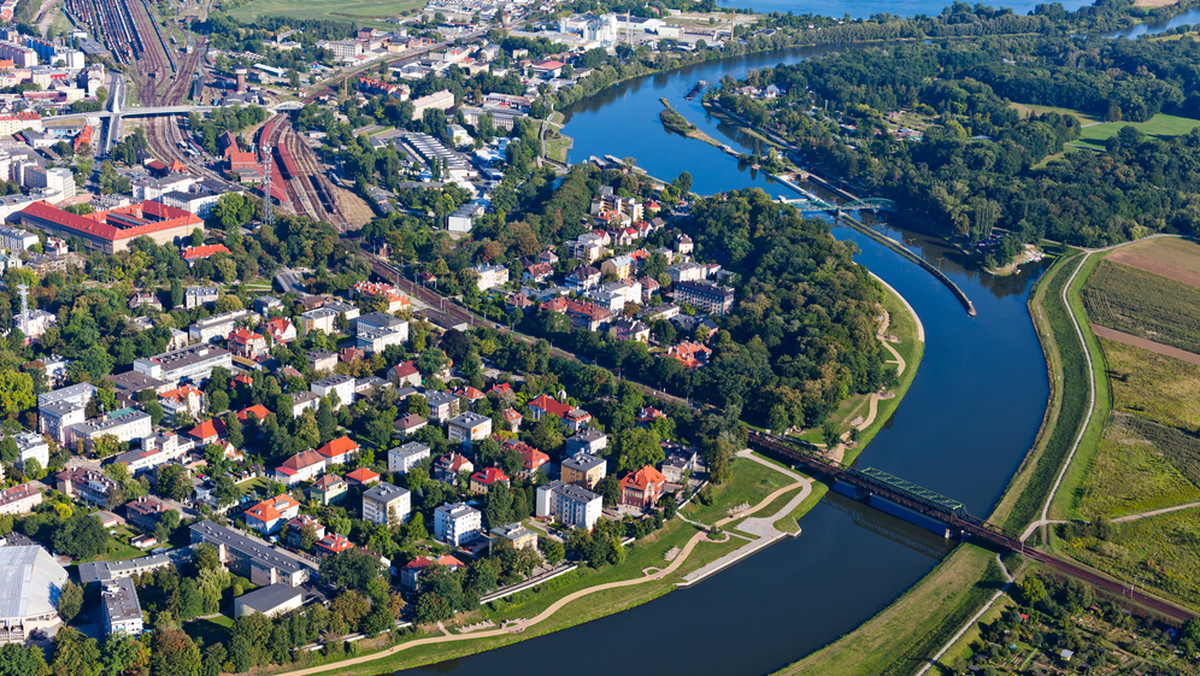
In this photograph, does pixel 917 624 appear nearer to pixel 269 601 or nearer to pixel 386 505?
pixel 386 505

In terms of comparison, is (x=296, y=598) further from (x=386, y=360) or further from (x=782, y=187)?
(x=782, y=187)

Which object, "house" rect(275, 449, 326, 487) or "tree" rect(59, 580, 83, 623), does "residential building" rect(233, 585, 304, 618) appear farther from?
"house" rect(275, 449, 326, 487)

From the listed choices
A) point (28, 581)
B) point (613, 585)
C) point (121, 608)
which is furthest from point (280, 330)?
point (613, 585)

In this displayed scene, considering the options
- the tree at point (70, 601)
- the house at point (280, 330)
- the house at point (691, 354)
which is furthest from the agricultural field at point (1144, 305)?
the tree at point (70, 601)

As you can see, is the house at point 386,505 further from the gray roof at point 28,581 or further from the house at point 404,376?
the house at point 404,376

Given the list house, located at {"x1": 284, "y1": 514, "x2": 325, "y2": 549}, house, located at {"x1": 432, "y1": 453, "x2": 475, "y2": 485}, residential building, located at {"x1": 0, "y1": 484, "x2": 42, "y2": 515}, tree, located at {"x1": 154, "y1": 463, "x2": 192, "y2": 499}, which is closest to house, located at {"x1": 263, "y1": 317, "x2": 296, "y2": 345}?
tree, located at {"x1": 154, "y1": 463, "x2": 192, "y2": 499}

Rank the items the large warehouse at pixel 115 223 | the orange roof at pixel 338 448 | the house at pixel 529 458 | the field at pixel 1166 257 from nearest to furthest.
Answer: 1. the house at pixel 529 458
2. the orange roof at pixel 338 448
3. the large warehouse at pixel 115 223
4. the field at pixel 1166 257

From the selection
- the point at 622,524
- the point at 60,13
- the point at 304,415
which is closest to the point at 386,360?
the point at 304,415
